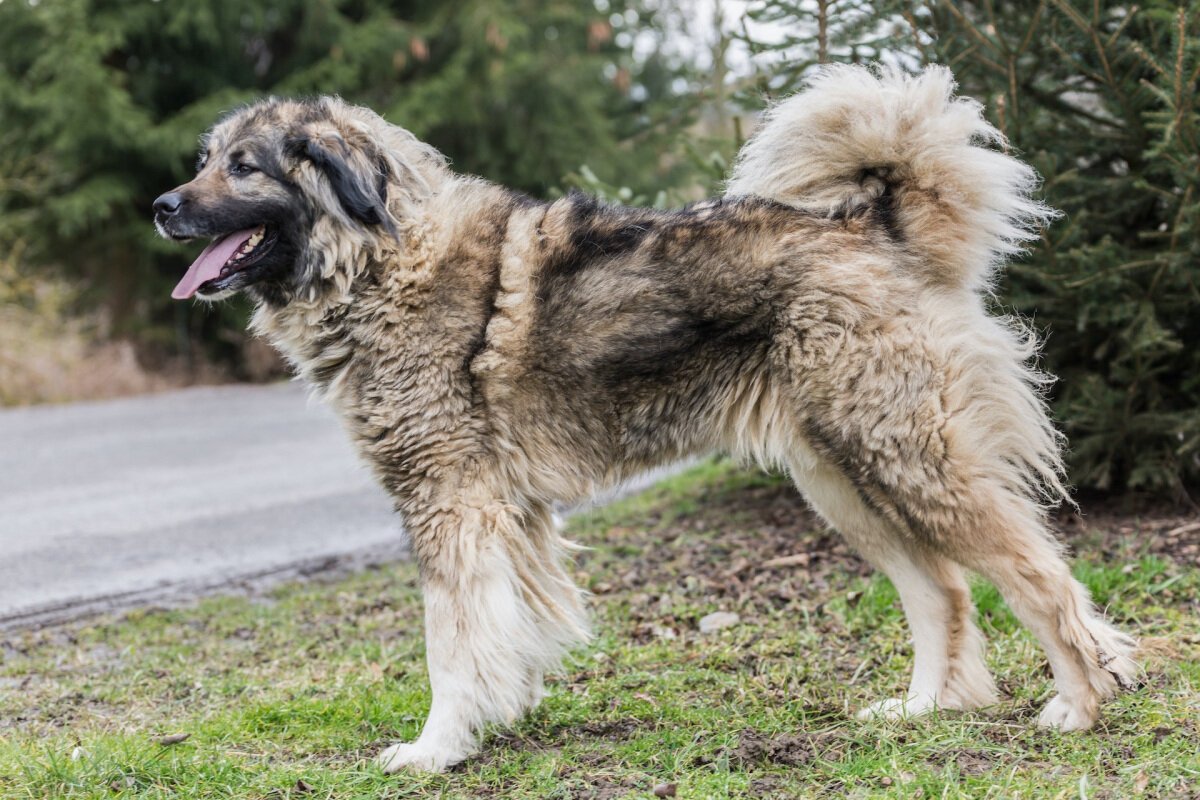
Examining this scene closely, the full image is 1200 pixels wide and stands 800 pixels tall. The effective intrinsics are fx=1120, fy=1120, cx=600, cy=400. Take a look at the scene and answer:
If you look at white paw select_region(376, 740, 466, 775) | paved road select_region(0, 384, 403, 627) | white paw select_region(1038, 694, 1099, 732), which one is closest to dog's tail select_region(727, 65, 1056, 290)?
white paw select_region(1038, 694, 1099, 732)

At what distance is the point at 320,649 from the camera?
16.1 feet

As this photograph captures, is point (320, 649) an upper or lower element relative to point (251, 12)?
lower

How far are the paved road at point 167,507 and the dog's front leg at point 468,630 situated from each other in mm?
442

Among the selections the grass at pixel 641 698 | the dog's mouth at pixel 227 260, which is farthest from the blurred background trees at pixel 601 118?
the dog's mouth at pixel 227 260

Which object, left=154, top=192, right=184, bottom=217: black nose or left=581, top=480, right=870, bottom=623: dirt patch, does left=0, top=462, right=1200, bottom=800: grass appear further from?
left=154, top=192, right=184, bottom=217: black nose

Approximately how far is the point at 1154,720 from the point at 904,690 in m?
0.84

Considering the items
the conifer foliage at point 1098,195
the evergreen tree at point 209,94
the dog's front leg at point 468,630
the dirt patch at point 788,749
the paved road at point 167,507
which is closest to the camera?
the dirt patch at point 788,749

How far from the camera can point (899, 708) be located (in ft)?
12.2

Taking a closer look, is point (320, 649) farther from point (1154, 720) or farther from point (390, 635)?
point (1154, 720)

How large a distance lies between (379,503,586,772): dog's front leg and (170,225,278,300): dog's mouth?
3.50 feet

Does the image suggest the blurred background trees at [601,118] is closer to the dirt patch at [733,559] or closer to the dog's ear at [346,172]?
the dirt patch at [733,559]

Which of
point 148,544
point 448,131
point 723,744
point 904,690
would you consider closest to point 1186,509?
point 904,690

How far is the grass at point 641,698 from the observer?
3.26 metres

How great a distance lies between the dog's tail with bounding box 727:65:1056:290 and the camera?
3.57m
